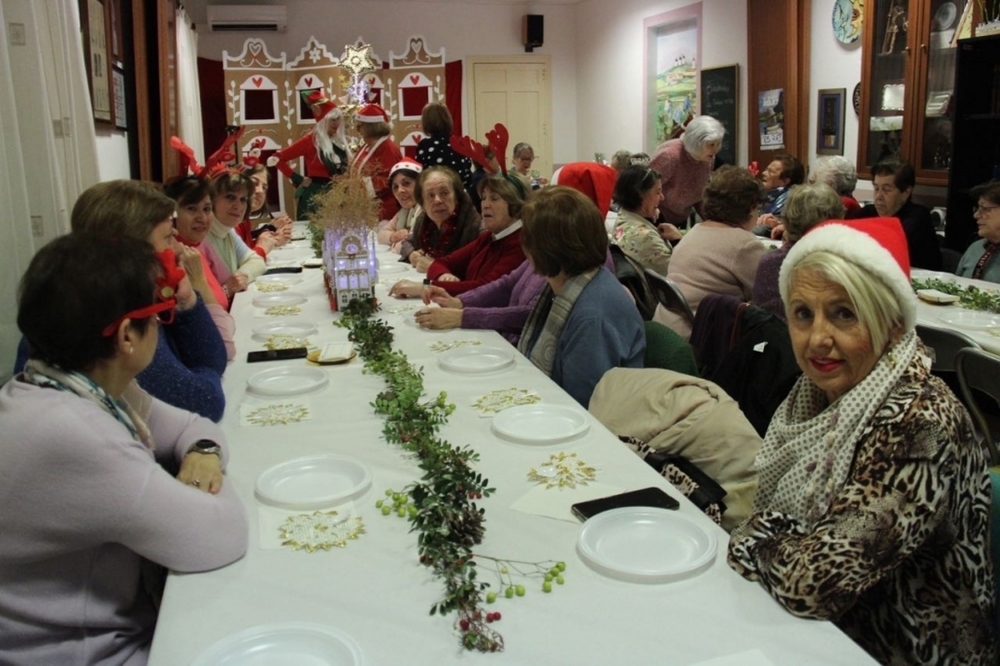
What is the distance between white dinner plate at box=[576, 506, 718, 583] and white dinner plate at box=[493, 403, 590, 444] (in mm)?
401

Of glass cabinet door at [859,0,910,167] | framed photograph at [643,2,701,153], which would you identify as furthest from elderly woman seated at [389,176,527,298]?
framed photograph at [643,2,701,153]

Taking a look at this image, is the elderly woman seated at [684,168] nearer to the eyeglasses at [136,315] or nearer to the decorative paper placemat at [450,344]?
the decorative paper placemat at [450,344]

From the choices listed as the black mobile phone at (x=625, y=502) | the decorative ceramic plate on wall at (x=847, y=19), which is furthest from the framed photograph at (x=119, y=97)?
the decorative ceramic plate on wall at (x=847, y=19)

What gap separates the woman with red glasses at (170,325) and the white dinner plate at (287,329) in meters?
0.59

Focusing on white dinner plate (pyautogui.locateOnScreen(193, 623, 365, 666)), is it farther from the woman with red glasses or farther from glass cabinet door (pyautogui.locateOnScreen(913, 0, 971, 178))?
glass cabinet door (pyautogui.locateOnScreen(913, 0, 971, 178))

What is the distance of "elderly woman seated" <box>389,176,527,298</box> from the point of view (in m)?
3.42

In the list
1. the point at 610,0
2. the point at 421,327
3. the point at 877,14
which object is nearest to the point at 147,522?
the point at 421,327

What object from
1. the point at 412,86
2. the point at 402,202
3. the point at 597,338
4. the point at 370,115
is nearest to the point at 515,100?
the point at 412,86

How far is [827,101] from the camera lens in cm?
641

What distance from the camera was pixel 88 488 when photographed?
113 cm

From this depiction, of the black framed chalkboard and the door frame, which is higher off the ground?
the door frame

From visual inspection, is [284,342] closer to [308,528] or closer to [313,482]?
[313,482]

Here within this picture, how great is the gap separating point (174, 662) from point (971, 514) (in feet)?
3.87

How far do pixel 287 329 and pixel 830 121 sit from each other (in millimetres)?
5192
